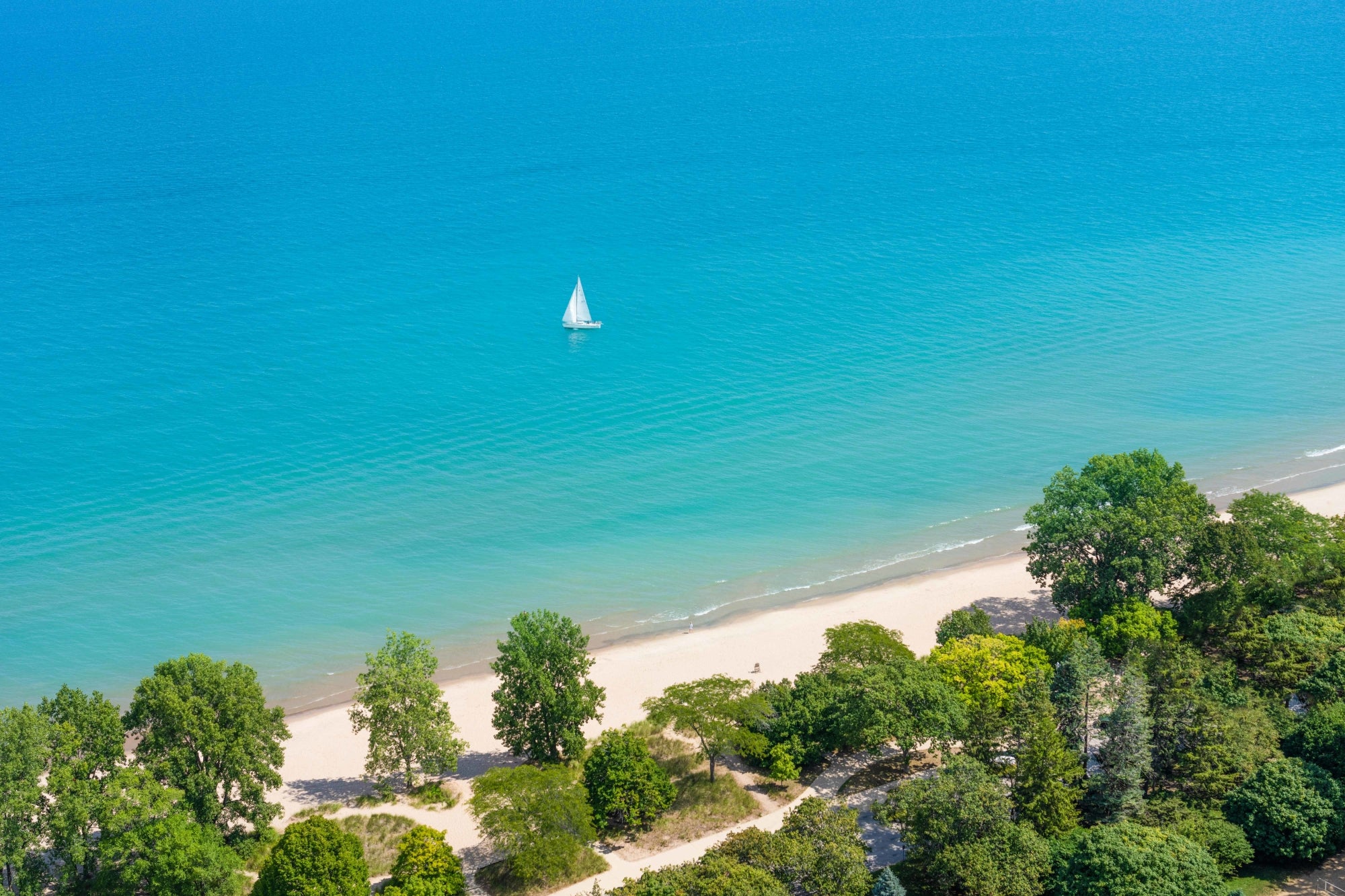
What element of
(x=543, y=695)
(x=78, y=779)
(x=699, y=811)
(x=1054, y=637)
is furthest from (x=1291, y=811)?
(x=78, y=779)

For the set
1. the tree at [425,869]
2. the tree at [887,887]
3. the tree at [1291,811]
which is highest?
the tree at [425,869]

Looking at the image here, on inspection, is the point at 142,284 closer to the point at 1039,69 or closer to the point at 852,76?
the point at 852,76

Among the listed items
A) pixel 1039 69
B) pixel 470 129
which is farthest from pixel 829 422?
pixel 1039 69

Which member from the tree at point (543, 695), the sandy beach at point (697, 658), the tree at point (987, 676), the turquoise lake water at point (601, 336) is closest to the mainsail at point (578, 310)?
the turquoise lake water at point (601, 336)

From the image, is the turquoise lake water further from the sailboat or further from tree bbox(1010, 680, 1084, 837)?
tree bbox(1010, 680, 1084, 837)

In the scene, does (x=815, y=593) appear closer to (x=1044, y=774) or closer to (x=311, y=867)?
(x=1044, y=774)

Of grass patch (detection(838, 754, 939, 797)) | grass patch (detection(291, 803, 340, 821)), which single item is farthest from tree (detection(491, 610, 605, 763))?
grass patch (detection(838, 754, 939, 797))

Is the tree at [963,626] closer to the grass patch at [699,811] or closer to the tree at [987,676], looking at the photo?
the tree at [987,676]
